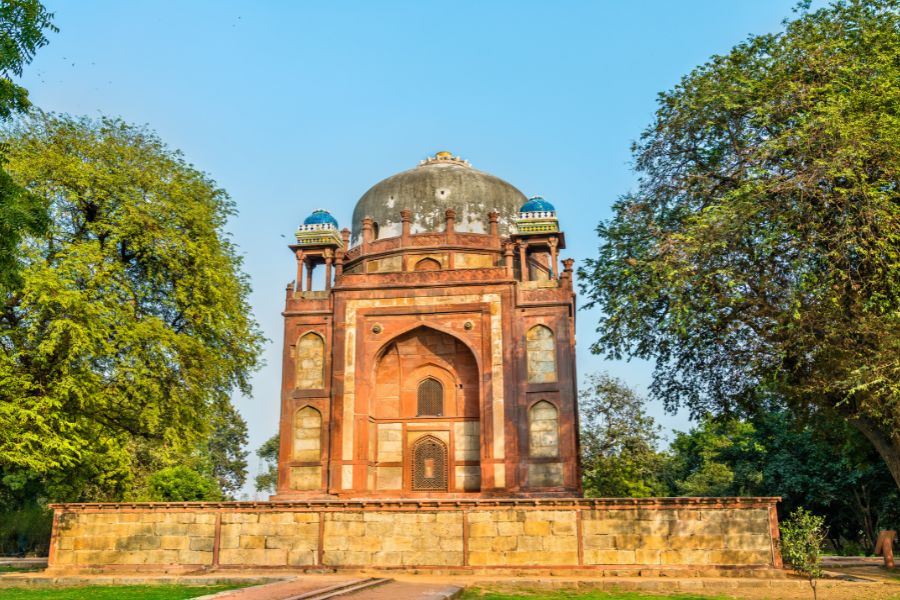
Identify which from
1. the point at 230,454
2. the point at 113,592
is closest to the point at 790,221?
the point at 113,592

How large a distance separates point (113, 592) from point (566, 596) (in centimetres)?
701

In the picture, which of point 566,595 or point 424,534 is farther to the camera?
point 424,534

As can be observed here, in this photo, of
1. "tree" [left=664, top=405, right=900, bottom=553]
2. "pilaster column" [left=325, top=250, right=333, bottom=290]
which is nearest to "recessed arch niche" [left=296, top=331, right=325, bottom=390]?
"pilaster column" [left=325, top=250, right=333, bottom=290]

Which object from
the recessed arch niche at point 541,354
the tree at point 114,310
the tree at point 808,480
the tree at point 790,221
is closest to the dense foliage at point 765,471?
the tree at point 808,480

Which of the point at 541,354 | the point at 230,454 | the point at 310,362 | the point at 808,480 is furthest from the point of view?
the point at 230,454

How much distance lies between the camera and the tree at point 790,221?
13.5 meters

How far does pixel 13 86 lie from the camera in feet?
34.0

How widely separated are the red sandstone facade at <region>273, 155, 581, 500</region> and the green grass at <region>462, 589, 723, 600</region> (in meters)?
8.29

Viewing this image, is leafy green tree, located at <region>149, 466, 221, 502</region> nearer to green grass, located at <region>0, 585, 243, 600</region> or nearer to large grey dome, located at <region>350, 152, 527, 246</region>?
large grey dome, located at <region>350, 152, 527, 246</region>

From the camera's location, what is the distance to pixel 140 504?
16.1 m

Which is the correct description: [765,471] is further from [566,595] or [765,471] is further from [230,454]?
[230,454]

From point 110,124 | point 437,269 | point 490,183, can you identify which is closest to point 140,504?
point 110,124

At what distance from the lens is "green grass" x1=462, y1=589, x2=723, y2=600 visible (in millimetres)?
12617

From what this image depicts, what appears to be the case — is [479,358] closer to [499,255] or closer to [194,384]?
[499,255]
